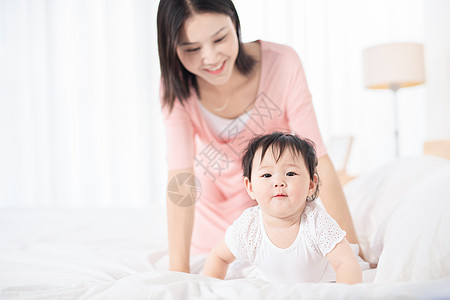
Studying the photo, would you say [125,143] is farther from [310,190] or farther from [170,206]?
[310,190]

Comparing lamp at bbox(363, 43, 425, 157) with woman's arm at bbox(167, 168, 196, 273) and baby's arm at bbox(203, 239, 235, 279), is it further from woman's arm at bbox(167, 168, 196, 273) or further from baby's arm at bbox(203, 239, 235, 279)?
baby's arm at bbox(203, 239, 235, 279)

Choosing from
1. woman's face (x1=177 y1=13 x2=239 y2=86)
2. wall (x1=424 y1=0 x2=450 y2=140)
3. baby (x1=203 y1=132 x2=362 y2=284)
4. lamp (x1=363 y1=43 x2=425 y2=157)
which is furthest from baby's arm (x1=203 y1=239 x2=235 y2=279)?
wall (x1=424 y1=0 x2=450 y2=140)

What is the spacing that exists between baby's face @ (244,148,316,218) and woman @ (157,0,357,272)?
228 mm

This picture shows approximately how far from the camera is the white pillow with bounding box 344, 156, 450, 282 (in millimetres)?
681

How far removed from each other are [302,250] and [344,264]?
0.26ft

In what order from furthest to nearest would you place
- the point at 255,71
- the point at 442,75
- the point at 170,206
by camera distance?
the point at 442,75, the point at 255,71, the point at 170,206

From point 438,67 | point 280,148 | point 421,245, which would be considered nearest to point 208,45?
point 280,148

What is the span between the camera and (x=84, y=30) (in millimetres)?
3598

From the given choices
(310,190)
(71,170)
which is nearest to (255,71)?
(310,190)

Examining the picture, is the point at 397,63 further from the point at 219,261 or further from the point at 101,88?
the point at 101,88

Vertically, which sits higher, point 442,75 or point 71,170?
point 442,75

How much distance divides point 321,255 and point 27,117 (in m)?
3.41

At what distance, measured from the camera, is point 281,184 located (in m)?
0.73

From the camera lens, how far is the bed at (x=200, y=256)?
0.61 meters
